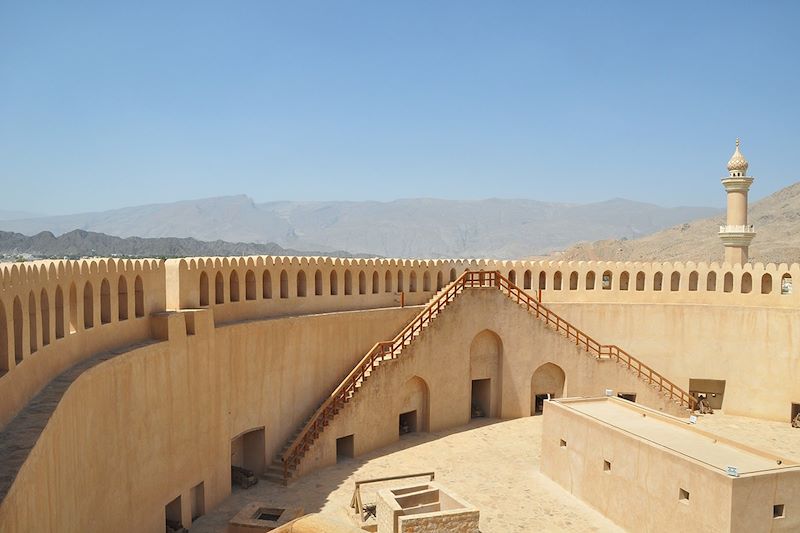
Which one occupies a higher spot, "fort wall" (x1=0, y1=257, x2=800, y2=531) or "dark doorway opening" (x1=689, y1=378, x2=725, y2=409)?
"fort wall" (x1=0, y1=257, x2=800, y2=531)

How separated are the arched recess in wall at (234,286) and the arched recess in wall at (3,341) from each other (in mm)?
9585

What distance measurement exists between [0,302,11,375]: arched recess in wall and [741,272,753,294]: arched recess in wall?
24.6 m

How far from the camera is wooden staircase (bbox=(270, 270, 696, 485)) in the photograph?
17.8 meters

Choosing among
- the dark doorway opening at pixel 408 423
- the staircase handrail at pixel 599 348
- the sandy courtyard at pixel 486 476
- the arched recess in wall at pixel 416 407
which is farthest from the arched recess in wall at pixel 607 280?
the dark doorway opening at pixel 408 423

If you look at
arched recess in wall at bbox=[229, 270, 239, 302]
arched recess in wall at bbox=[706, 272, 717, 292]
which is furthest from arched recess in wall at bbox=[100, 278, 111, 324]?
arched recess in wall at bbox=[706, 272, 717, 292]

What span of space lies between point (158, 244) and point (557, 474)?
243 ft

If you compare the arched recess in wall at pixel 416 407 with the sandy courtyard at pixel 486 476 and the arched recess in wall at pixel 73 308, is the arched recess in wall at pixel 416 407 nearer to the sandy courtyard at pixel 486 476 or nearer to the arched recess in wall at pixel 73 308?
the sandy courtyard at pixel 486 476

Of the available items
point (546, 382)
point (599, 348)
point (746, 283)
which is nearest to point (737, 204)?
point (746, 283)

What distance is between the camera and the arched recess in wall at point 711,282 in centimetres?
2499

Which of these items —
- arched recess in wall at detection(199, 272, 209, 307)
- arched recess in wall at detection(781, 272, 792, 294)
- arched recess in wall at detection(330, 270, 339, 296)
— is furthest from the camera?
arched recess in wall at detection(781, 272, 792, 294)

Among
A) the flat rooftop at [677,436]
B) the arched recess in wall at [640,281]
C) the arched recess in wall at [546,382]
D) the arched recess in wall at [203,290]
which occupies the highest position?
the arched recess in wall at [203,290]

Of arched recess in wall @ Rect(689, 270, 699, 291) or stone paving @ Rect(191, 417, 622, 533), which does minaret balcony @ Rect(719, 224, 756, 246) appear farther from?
stone paving @ Rect(191, 417, 622, 533)

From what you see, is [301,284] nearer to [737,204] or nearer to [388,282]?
[388,282]

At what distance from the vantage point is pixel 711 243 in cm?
8175
